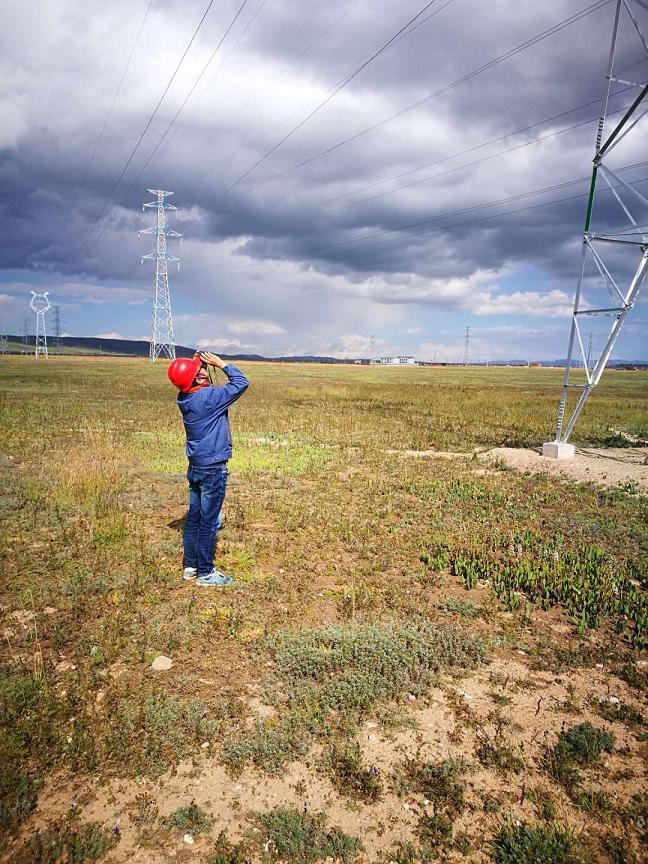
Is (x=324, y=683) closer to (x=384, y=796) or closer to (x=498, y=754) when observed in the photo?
(x=384, y=796)

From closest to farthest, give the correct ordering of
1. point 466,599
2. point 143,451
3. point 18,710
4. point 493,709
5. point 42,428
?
point 18,710 < point 493,709 < point 466,599 < point 143,451 < point 42,428

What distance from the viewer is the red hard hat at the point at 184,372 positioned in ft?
20.5

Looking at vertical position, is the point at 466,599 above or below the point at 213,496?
below

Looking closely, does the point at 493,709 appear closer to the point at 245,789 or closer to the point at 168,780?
the point at 245,789

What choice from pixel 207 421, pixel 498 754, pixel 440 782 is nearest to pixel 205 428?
pixel 207 421

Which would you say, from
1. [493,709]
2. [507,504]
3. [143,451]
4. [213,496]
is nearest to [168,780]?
[493,709]

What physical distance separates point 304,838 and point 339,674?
1814 mm

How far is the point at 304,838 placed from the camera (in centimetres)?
331

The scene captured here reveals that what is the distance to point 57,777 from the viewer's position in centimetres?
373

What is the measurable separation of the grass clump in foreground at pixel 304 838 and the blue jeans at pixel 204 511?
377 centimetres

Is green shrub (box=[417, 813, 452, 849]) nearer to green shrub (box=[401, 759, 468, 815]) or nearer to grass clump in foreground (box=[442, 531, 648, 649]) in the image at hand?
green shrub (box=[401, 759, 468, 815])

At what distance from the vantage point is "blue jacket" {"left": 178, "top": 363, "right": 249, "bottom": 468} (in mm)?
6379

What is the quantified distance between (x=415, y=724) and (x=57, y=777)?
297 cm

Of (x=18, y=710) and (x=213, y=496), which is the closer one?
(x=18, y=710)
